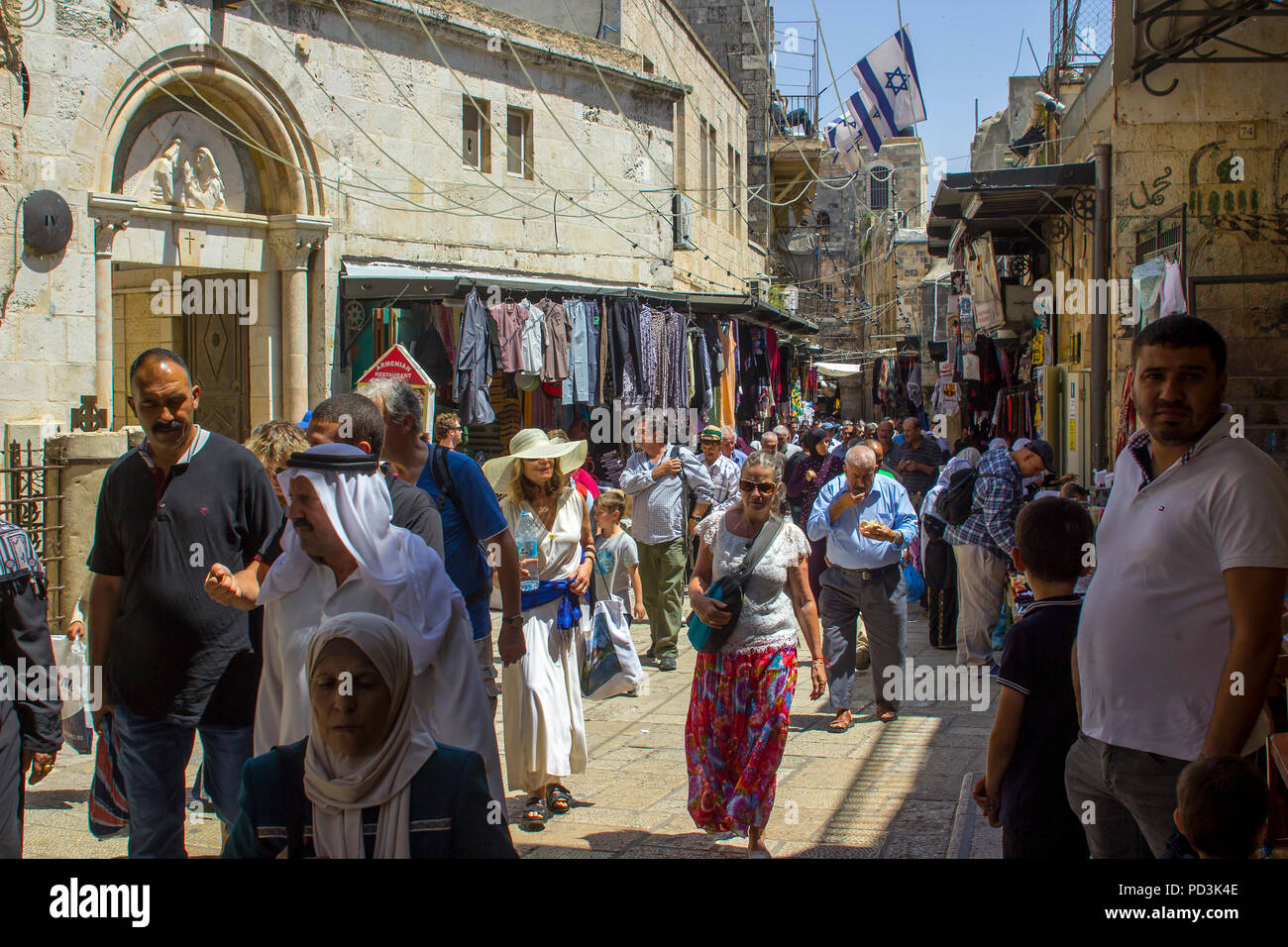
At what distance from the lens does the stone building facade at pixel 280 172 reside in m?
9.59

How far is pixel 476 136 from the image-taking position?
14.0m

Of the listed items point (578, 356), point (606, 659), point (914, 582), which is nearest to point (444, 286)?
point (578, 356)

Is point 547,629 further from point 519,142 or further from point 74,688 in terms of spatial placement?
point 519,142

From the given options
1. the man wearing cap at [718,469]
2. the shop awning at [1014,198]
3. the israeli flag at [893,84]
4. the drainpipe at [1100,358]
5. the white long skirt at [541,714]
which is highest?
the israeli flag at [893,84]

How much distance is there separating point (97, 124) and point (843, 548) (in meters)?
7.52

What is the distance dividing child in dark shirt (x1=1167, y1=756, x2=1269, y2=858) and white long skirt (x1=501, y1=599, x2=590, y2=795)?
129 inches

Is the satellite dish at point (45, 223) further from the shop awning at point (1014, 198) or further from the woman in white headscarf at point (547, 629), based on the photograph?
the shop awning at point (1014, 198)

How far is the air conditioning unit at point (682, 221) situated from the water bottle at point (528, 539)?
13215 mm

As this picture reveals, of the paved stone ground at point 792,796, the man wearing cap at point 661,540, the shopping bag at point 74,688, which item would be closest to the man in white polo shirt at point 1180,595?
the paved stone ground at point 792,796

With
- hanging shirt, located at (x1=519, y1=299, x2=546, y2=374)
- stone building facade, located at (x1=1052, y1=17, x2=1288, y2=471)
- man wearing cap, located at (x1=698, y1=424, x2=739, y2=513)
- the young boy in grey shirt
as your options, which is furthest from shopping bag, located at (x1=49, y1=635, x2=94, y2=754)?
stone building facade, located at (x1=1052, y1=17, x2=1288, y2=471)

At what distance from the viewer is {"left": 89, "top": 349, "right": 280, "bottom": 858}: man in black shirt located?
3.69 m

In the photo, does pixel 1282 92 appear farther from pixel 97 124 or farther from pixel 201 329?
pixel 201 329

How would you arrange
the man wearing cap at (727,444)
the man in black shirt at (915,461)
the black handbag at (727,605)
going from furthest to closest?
the man in black shirt at (915,461) → the man wearing cap at (727,444) → the black handbag at (727,605)

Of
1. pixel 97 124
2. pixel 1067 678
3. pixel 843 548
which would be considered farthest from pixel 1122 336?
pixel 97 124
